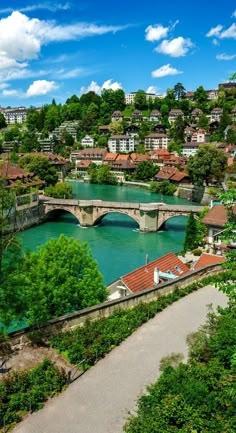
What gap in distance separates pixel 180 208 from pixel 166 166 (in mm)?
45219

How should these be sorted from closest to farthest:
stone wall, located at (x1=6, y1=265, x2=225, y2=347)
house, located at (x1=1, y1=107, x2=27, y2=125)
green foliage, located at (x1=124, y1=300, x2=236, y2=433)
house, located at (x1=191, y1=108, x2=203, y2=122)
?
green foliage, located at (x1=124, y1=300, x2=236, y2=433) → stone wall, located at (x1=6, y1=265, x2=225, y2=347) → house, located at (x1=191, y1=108, x2=203, y2=122) → house, located at (x1=1, y1=107, x2=27, y2=125)

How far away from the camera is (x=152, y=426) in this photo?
25.9ft

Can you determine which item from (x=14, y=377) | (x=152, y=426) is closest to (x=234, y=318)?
(x=152, y=426)

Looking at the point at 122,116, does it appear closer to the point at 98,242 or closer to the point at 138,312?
the point at 98,242

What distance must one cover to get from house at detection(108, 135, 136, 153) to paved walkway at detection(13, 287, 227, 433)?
10401 cm

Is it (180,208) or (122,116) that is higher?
(122,116)

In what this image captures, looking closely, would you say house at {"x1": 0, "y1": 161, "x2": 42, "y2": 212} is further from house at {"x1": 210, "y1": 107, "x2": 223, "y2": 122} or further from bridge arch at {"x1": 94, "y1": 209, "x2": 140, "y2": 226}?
house at {"x1": 210, "y1": 107, "x2": 223, "y2": 122}

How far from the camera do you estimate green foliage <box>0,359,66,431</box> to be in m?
9.76

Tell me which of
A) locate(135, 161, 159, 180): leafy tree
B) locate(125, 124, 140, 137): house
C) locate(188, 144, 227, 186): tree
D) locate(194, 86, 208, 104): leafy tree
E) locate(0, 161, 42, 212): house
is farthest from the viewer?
locate(194, 86, 208, 104): leafy tree

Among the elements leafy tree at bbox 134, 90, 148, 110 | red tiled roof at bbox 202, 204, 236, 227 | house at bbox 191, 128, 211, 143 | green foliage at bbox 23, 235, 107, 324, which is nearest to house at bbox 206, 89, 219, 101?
leafy tree at bbox 134, 90, 148, 110

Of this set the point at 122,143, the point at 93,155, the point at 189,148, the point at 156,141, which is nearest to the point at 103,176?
the point at 93,155

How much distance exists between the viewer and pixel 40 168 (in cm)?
6544

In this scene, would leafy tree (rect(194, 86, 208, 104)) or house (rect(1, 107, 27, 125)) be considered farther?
house (rect(1, 107, 27, 125))

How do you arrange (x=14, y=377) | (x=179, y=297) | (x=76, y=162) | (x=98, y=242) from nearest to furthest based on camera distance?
(x=14, y=377), (x=179, y=297), (x=98, y=242), (x=76, y=162)
